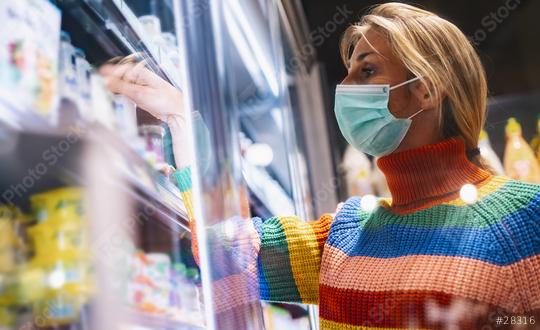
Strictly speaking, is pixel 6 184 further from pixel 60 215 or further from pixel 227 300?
pixel 227 300

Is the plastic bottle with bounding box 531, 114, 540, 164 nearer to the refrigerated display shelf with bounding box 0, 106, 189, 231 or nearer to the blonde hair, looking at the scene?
the blonde hair

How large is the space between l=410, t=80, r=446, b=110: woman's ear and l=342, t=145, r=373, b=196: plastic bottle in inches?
29.3

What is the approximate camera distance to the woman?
1.11 meters

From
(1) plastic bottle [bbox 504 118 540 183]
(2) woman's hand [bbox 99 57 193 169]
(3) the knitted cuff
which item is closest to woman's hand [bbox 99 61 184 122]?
(2) woman's hand [bbox 99 57 193 169]

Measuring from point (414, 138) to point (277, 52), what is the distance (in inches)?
53.4

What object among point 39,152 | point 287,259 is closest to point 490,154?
point 287,259

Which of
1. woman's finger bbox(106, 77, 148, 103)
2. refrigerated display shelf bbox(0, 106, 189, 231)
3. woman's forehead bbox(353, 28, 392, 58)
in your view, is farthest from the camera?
woman's forehead bbox(353, 28, 392, 58)

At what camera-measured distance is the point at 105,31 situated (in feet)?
3.91

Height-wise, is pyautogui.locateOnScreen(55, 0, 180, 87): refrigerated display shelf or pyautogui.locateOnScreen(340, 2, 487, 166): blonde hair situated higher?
pyautogui.locateOnScreen(55, 0, 180, 87): refrigerated display shelf

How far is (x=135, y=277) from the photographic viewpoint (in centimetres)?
162

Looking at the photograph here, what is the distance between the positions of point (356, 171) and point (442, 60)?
3.09ft

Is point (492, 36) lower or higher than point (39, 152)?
higher

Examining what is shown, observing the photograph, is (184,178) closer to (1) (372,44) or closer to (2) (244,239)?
(2) (244,239)

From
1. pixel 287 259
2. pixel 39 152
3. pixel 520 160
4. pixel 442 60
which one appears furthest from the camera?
pixel 520 160
